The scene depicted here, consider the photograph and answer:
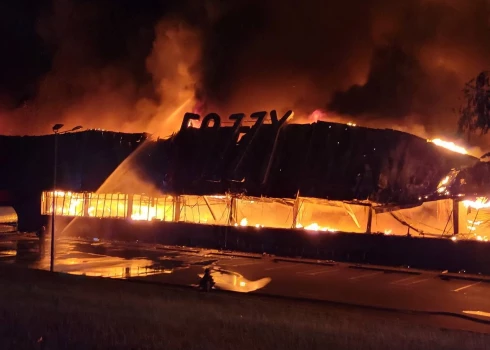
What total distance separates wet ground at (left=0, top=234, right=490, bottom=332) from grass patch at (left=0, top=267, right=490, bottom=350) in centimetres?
202

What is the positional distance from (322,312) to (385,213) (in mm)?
14719

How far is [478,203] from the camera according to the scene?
2367 cm

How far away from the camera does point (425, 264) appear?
21250 millimetres

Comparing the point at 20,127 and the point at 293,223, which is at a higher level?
the point at 20,127

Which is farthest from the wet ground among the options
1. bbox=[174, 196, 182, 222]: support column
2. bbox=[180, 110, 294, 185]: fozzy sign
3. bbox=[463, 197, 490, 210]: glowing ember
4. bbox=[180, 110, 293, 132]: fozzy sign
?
bbox=[180, 110, 293, 132]: fozzy sign

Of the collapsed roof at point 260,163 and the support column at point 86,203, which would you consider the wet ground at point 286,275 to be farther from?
the support column at point 86,203

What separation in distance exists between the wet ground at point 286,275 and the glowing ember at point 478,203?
451cm

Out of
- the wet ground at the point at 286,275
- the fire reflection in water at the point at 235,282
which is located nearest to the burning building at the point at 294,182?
the wet ground at the point at 286,275

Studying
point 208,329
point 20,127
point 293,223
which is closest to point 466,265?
point 293,223

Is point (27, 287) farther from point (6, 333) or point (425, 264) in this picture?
point (425, 264)

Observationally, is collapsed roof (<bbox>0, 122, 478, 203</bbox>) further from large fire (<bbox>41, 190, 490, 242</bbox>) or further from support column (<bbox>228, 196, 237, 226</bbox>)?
support column (<bbox>228, 196, 237, 226</bbox>)

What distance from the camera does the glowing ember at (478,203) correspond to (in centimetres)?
2323

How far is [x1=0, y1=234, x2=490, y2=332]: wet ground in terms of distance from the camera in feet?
47.6

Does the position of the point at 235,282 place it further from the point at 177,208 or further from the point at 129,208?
the point at 129,208
